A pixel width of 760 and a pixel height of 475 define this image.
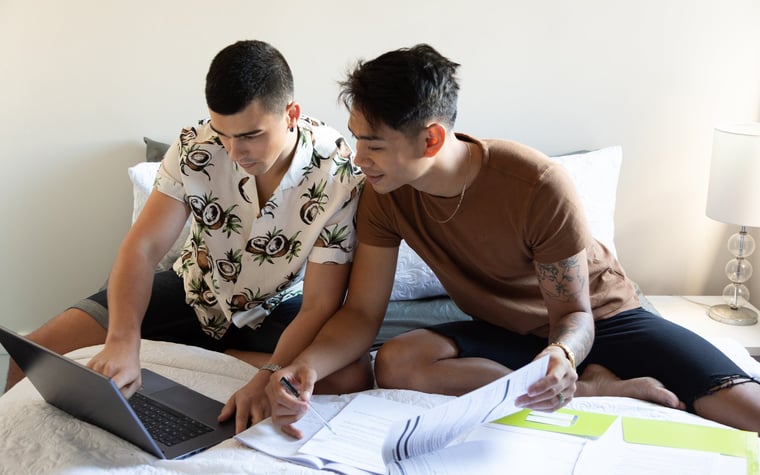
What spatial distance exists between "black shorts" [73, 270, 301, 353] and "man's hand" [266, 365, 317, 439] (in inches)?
16.3

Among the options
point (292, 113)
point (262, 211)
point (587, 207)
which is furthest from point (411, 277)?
point (292, 113)

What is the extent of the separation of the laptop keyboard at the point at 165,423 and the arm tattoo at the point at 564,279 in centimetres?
71

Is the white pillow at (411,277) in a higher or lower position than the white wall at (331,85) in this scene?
lower

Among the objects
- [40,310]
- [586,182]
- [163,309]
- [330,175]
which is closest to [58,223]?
[40,310]

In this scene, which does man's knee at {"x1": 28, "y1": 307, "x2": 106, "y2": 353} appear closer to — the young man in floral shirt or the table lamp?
the young man in floral shirt

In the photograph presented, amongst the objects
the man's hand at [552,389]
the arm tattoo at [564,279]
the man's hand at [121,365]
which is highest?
the arm tattoo at [564,279]

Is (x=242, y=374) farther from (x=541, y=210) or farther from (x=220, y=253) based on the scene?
(x=541, y=210)

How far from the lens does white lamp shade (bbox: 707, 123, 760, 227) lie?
248 centimetres

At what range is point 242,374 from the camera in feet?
5.84

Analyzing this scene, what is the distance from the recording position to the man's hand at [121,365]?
1.60 m

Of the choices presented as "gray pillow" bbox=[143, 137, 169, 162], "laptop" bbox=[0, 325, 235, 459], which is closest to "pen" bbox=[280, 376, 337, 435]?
"laptop" bbox=[0, 325, 235, 459]

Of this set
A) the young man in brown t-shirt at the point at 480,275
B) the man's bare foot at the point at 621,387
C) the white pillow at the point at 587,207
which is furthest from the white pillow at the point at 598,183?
the man's bare foot at the point at 621,387

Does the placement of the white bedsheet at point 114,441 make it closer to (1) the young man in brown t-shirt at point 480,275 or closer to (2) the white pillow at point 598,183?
(1) the young man in brown t-shirt at point 480,275

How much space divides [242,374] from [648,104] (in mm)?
1674
